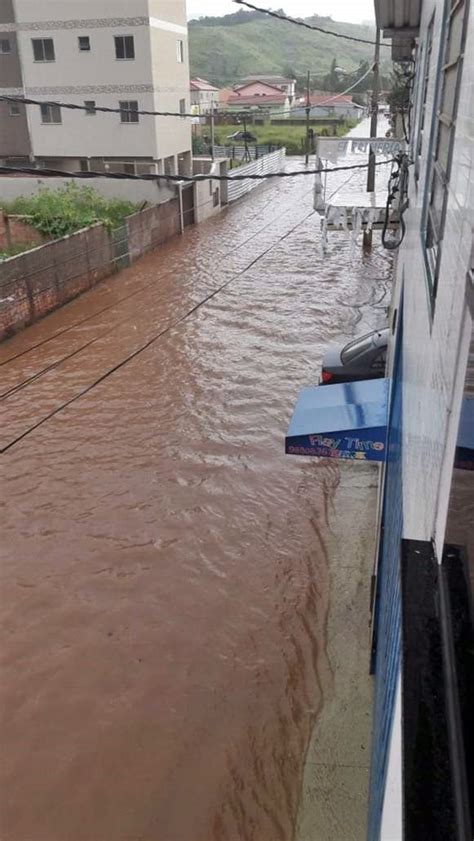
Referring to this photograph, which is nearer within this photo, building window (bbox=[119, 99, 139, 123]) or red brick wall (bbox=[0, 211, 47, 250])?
red brick wall (bbox=[0, 211, 47, 250])

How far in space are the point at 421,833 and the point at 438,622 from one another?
0.39m

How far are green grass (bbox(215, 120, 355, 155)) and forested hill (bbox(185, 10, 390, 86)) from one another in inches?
2477

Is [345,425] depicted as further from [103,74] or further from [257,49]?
[257,49]

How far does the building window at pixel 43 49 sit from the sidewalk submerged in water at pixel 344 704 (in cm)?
2267

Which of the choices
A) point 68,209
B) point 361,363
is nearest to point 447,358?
point 361,363

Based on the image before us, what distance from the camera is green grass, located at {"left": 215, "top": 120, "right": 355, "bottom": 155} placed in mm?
47188

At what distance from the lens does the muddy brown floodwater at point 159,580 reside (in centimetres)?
556

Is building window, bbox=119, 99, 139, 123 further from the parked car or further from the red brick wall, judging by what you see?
the parked car

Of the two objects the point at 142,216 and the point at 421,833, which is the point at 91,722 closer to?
the point at 421,833

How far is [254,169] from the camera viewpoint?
1344 inches

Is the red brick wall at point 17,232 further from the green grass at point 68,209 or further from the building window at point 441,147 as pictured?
the building window at point 441,147

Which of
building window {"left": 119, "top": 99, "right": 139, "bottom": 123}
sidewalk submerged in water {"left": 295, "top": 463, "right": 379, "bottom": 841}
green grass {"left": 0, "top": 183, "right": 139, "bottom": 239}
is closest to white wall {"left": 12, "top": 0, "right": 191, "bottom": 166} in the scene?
building window {"left": 119, "top": 99, "right": 139, "bottom": 123}

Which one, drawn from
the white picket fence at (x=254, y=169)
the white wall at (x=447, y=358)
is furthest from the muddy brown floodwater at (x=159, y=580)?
the white picket fence at (x=254, y=169)

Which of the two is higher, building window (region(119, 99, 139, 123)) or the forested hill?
the forested hill
